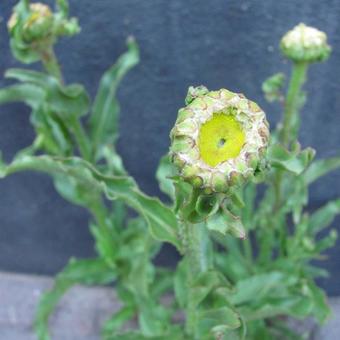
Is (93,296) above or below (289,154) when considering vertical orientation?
below

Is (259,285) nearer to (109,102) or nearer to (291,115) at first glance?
(291,115)

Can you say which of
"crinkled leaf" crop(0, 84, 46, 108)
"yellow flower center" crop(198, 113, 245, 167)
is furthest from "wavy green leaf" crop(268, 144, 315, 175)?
"crinkled leaf" crop(0, 84, 46, 108)

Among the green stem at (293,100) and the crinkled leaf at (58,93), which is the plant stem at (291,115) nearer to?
the green stem at (293,100)

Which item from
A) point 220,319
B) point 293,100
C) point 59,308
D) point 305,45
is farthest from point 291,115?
point 59,308

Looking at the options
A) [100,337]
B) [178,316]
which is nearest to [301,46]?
[178,316]

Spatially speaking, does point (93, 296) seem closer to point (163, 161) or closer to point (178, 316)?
point (178, 316)

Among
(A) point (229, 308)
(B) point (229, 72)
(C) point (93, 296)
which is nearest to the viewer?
(A) point (229, 308)

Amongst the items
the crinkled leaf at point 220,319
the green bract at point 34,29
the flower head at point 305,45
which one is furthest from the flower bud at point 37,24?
the crinkled leaf at point 220,319
